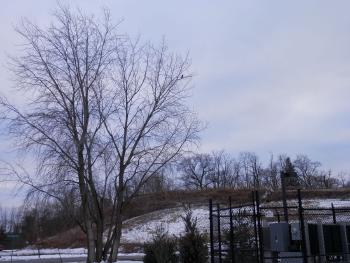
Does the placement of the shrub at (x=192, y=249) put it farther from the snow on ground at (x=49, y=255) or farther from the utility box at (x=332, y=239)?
the snow on ground at (x=49, y=255)

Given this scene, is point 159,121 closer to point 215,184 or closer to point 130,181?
point 130,181

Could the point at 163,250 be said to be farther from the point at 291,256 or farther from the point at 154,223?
the point at 154,223

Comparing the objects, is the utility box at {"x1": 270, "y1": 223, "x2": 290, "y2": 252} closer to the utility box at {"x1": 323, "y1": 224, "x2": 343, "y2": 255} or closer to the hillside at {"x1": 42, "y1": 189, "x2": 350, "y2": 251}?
the utility box at {"x1": 323, "y1": 224, "x2": 343, "y2": 255}

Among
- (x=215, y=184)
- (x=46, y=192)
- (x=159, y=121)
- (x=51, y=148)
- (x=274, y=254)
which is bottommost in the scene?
(x=274, y=254)

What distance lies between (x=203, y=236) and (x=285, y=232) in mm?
4763

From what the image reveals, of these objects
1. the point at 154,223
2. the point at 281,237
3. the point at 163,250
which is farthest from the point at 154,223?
the point at 281,237

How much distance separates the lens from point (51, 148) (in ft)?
69.0

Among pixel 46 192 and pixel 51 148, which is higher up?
pixel 51 148

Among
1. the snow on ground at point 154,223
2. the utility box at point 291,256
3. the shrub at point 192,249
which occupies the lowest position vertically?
the utility box at point 291,256

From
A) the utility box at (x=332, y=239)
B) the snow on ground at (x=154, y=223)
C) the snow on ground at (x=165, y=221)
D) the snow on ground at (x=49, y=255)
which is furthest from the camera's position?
the snow on ground at (x=165, y=221)

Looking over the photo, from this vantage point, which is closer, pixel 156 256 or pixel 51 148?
pixel 156 256

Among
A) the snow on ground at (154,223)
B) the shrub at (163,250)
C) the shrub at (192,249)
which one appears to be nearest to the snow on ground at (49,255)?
the snow on ground at (154,223)

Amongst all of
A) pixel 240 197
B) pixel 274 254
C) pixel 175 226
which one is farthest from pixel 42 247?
pixel 274 254

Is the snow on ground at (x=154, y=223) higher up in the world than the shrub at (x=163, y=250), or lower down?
higher up
